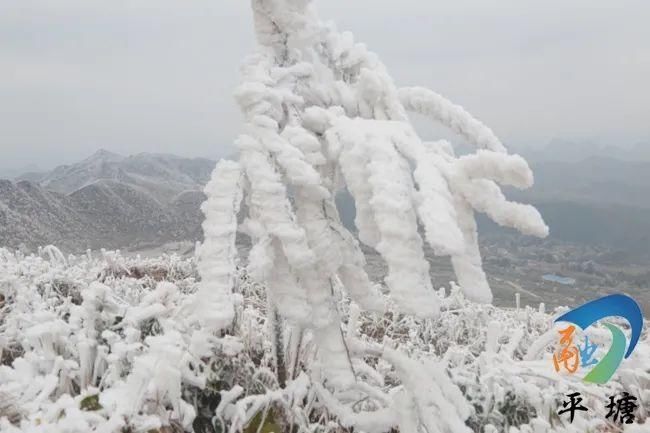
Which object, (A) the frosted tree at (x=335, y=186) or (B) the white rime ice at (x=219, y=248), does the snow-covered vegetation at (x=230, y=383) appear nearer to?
(B) the white rime ice at (x=219, y=248)

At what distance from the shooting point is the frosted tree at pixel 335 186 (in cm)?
202

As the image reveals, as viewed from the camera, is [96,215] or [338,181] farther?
[96,215]

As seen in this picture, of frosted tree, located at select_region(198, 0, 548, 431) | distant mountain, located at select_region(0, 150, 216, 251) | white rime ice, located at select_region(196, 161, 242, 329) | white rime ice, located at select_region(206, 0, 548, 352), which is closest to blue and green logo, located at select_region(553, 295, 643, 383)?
frosted tree, located at select_region(198, 0, 548, 431)

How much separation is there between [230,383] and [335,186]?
3.90ft

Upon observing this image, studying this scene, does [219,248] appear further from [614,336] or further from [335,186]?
[614,336]

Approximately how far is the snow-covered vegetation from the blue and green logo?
0.09 m

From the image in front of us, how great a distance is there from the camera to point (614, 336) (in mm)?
3832

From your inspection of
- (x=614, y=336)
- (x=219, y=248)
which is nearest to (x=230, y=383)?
(x=219, y=248)

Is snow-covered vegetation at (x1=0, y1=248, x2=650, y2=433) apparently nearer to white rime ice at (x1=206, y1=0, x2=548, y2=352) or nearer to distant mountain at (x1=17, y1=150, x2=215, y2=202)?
white rime ice at (x1=206, y1=0, x2=548, y2=352)

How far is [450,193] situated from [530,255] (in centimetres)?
16027

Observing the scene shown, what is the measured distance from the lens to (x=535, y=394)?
3.24 metres

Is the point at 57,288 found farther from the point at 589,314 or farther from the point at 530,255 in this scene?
the point at 530,255

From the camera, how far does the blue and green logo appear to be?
11.1 feet

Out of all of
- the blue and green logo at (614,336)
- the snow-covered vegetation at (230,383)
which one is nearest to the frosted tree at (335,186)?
the snow-covered vegetation at (230,383)
